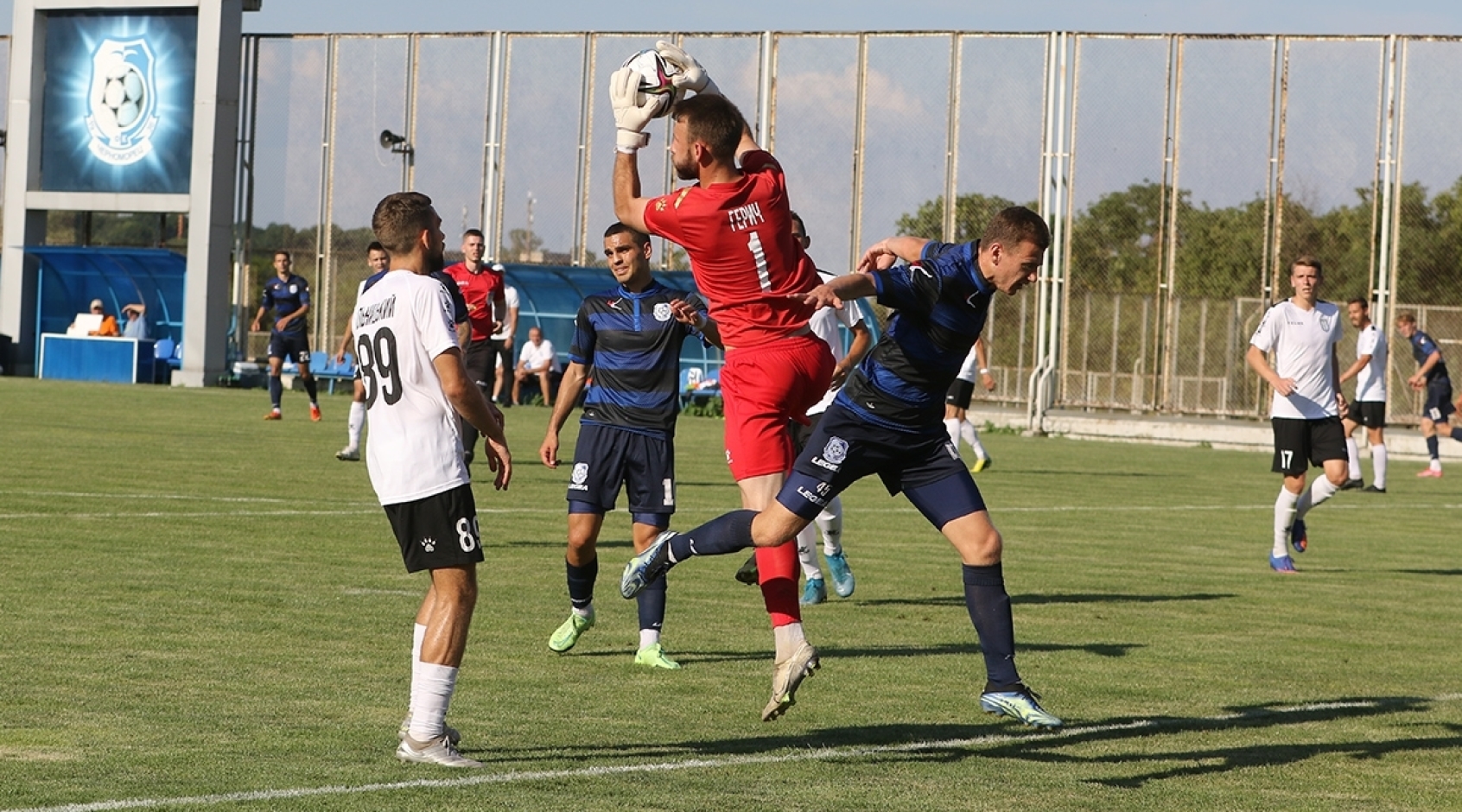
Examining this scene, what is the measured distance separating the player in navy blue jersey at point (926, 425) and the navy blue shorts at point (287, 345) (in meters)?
22.5

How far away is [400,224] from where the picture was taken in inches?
261

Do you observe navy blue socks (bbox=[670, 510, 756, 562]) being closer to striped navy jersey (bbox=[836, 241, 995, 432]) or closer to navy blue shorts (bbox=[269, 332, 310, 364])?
striped navy jersey (bbox=[836, 241, 995, 432])

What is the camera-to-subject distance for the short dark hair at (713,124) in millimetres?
7836

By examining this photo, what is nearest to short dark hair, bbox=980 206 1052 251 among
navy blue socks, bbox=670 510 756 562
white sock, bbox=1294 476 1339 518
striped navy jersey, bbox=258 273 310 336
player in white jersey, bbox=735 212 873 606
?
navy blue socks, bbox=670 510 756 562

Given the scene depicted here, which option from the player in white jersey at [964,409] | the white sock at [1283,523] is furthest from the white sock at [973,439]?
the white sock at [1283,523]

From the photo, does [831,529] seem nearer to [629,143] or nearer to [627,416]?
[627,416]

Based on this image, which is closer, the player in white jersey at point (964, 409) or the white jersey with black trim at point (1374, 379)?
the player in white jersey at point (964, 409)

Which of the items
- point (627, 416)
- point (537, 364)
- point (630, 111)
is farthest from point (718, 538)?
point (537, 364)

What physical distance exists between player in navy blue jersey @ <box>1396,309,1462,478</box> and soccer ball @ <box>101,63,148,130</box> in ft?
98.1

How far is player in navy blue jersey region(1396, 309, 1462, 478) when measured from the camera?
28250mm

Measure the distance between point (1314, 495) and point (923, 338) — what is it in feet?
29.0

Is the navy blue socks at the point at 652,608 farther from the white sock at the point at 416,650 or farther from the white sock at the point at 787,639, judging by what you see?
the white sock at the point at 416,650

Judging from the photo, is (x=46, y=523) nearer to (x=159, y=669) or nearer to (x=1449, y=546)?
(x=159, y=669)

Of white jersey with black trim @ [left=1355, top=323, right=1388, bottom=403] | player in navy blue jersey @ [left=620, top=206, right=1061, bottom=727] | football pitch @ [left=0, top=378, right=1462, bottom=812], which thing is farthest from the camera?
white jersey with black trim @ [left=1355, top=323, right=1388, bottom=403]
